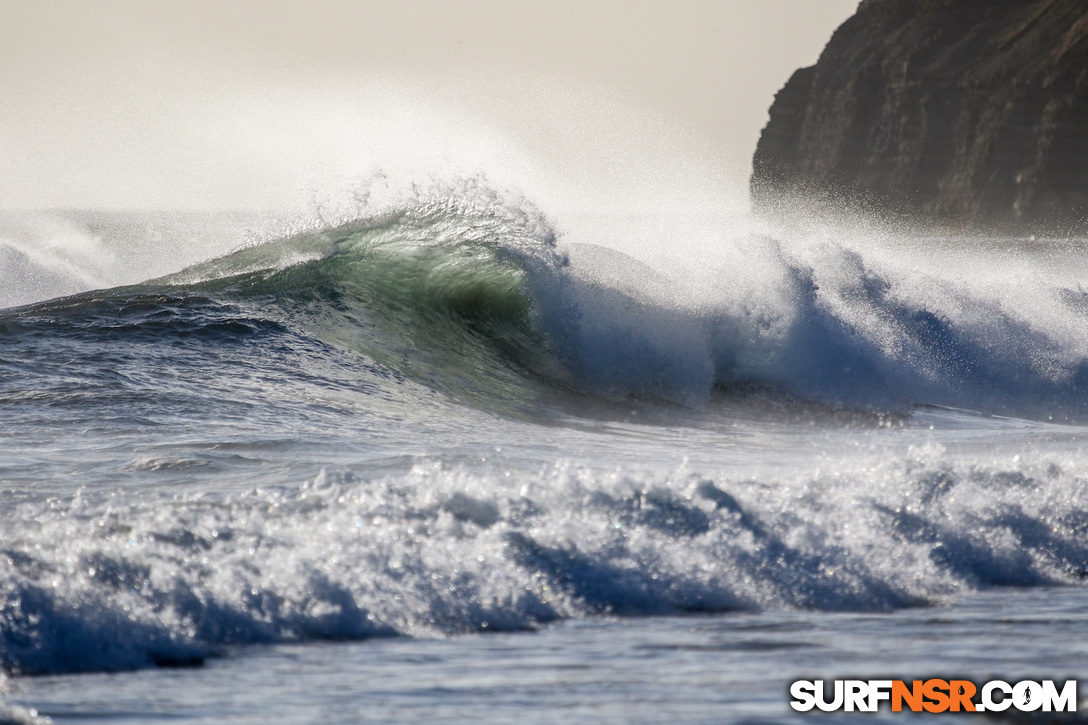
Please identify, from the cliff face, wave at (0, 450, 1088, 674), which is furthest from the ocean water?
the cliff face

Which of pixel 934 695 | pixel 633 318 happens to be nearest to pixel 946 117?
pixel 633 318

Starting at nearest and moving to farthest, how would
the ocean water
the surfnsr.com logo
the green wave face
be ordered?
the surfnsr.com logo, the ocean water, the green wave face

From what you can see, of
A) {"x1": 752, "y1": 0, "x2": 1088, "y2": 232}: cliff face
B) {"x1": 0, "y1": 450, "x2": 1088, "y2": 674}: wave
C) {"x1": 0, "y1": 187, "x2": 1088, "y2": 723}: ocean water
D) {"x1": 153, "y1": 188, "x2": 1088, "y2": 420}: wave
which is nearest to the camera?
{"x1": 0, "y1": 187, "x2": 1088, "y2": 723}: ocean water

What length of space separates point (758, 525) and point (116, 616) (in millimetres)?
2496

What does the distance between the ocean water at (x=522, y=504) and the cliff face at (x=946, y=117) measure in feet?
156

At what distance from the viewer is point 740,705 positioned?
3062mm

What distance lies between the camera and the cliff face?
53.9 meters

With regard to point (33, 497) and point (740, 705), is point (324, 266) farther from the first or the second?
point (740, 705)

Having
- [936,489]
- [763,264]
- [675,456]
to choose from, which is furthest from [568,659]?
[763,264]

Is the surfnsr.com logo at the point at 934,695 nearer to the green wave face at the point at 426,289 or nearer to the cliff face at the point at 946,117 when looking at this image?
the green wave face at the point at 426,289

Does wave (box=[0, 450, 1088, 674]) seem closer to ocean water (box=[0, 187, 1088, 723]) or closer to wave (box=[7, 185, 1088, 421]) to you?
ocean water (box=[0, 187, 1088, 723])

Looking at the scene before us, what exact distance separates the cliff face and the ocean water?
47.7 m

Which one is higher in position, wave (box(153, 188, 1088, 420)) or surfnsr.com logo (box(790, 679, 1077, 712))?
wave (box(153, 188, 1088, 420))

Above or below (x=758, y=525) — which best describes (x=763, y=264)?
above
